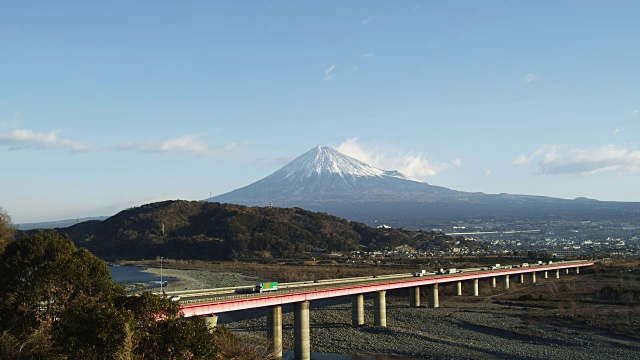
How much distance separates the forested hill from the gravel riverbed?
82.1 meters

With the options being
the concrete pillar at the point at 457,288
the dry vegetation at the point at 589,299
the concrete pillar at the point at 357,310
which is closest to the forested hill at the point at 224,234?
the dry vegetation at the point at 589,299

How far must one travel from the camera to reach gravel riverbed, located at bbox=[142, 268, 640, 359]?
132ft

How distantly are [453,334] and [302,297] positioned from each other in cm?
1163

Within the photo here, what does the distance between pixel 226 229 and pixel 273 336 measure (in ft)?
370

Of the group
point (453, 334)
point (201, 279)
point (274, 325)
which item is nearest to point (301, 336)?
point (274, 325)

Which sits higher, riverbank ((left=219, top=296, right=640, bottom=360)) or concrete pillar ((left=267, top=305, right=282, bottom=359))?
concrete pillar ((left=267, top=305, right=282, bottom=359))

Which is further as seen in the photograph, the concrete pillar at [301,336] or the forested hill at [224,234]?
the forested hill at [224,234]

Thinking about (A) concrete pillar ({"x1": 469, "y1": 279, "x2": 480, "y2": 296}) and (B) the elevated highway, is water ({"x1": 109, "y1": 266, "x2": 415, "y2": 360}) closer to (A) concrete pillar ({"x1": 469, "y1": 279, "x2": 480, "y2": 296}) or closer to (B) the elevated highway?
(B) the elevated highway

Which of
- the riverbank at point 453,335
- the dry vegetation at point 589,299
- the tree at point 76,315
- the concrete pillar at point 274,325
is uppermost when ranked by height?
the tree at point 76,315

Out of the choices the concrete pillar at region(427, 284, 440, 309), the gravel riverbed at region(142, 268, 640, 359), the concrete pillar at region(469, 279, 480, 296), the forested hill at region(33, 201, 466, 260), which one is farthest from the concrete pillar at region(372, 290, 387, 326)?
the forested hill at region(33, 201, 466, 260)

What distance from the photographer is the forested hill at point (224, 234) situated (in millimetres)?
145750

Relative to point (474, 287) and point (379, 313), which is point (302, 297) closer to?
point (379, 313)

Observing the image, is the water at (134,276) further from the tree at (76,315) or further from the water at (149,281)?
the tree at (76,315)

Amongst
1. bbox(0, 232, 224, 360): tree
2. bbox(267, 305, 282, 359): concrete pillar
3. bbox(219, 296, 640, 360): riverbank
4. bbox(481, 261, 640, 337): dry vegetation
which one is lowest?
bbox(219, 296, 640, 360): riverbank
